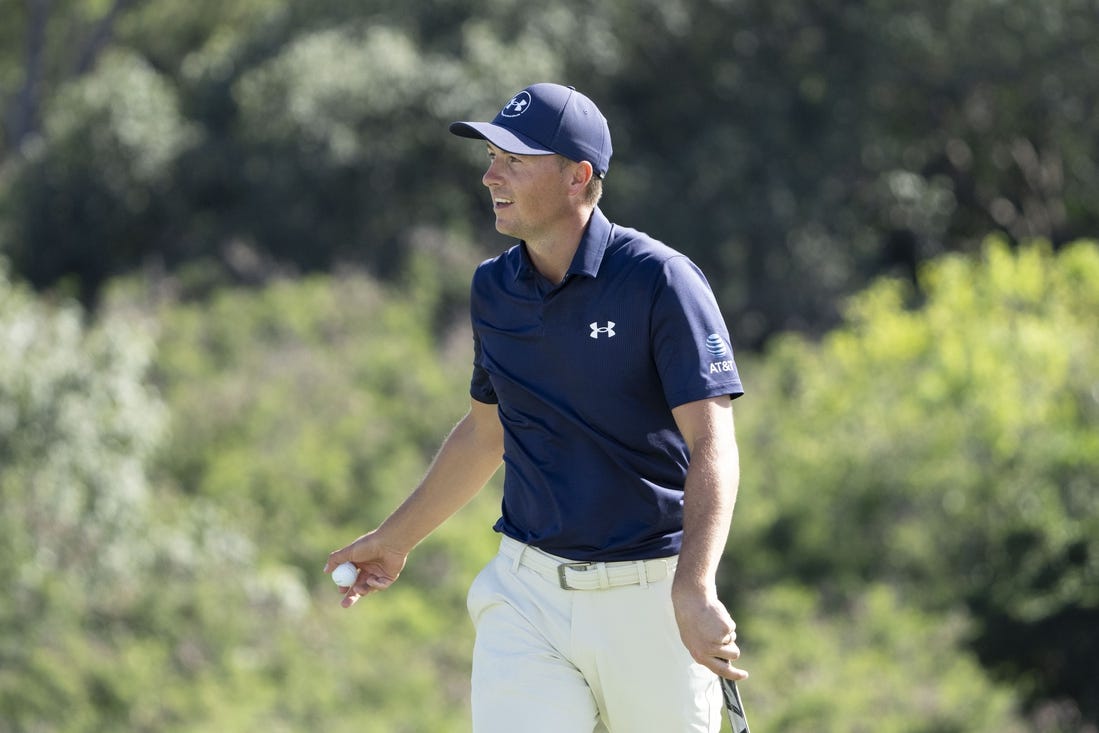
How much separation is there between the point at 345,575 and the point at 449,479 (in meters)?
0.33

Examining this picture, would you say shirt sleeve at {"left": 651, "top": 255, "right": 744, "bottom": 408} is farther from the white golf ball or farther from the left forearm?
the white golf ball

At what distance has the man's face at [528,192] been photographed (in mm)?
3506

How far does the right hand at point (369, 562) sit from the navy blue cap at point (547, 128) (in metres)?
1.04

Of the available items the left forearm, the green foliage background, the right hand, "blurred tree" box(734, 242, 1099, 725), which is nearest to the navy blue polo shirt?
the left forearm

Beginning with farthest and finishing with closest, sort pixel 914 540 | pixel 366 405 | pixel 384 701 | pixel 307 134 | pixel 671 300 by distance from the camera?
pixel 307 134 < pixel 366 405 < pixel 914 540 < pixel 384 701 < pixel 671 300

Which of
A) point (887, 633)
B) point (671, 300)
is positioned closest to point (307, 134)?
point (887, 633)

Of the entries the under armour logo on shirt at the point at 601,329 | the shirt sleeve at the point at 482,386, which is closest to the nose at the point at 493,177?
the under armour logo on shirt at the point at 601,329

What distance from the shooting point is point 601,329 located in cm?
348

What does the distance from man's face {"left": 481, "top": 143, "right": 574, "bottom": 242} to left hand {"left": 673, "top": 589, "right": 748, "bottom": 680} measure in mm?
860

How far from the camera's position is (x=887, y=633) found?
10.5 metres

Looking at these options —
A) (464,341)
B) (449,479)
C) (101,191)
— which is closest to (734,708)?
(449,479)

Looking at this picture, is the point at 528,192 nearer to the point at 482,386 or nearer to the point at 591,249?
the point at 591,249

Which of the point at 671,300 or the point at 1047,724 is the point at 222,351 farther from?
the point at 671,300

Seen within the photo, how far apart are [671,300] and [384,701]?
7.37 metres
